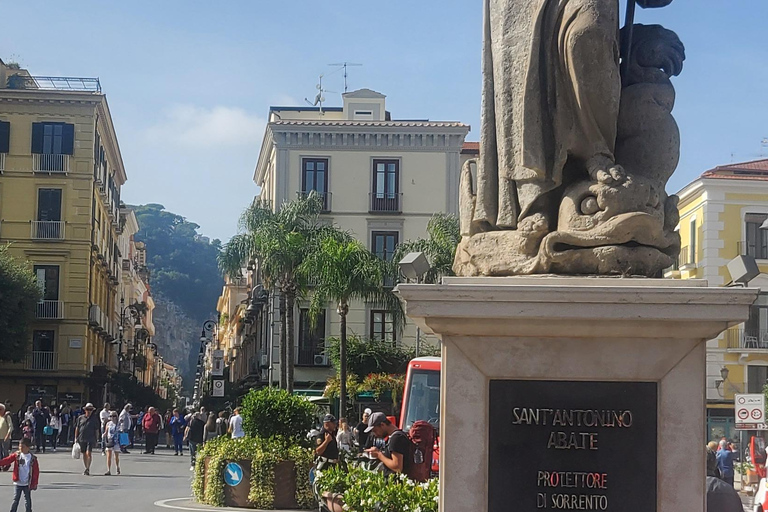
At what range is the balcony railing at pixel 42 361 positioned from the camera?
168ft

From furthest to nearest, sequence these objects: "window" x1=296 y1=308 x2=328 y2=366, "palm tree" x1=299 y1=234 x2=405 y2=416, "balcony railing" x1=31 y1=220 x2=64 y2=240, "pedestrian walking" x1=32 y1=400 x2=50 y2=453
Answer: "balcony railing" x1=31 y1=220 x2=64 y2=240, "window" x1=296 y1=308 x2=328 y2=366, "palm tree" x1=299 y1=234 x2=405 y2=416, "pedestrian walking" x1=32 y1=400 x2=50 y2=453

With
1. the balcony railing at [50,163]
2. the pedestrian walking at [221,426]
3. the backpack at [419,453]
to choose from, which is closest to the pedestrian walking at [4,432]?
the pedestrian walking at [221,426]

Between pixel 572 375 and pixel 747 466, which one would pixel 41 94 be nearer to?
pixel 747 466

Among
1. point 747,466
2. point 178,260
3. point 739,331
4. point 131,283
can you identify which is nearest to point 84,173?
point 739,331

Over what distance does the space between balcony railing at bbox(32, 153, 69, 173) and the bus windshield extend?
105ft

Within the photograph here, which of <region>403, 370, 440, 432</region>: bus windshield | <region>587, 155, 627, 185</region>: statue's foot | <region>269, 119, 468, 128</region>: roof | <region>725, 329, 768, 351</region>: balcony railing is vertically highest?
<region>269, 119, 468, 128</region>: roof

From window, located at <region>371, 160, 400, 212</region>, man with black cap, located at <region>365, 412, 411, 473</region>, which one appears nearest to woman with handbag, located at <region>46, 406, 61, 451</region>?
window, located at <region>371, 160, 400, 212</region>

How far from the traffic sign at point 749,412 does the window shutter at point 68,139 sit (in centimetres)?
3550

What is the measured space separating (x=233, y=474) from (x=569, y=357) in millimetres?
13020

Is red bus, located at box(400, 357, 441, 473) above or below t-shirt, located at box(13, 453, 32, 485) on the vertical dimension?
above

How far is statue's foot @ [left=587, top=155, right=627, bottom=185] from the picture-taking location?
5.79m

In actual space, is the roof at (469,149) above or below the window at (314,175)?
above

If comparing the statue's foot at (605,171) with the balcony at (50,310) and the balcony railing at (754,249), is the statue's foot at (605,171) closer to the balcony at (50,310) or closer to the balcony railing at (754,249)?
the balcony railing at (754,249)

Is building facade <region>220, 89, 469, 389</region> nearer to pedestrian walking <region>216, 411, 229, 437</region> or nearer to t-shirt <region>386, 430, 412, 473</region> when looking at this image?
pedestrian walking <region>216, 411, 229, 437</region>
